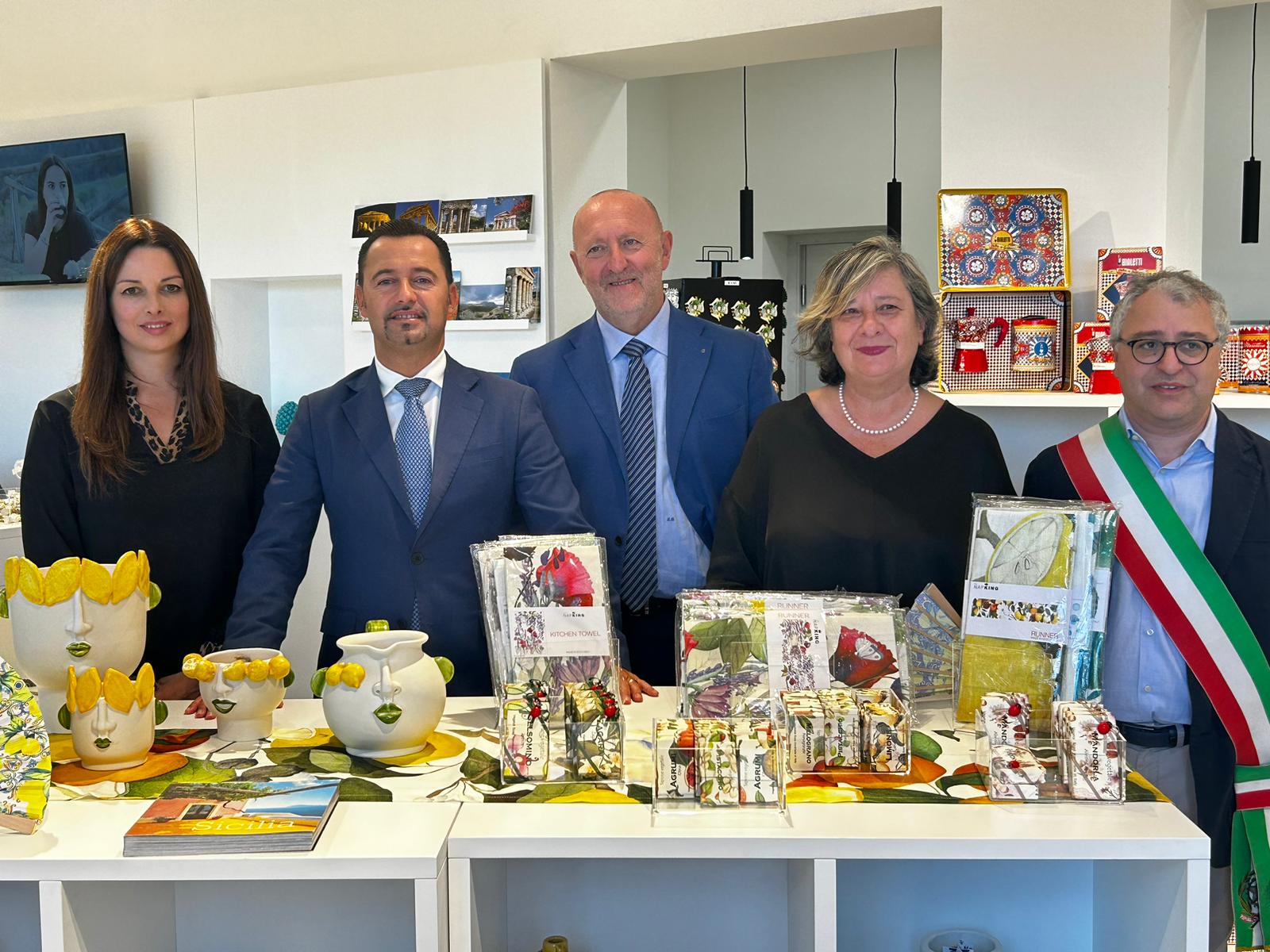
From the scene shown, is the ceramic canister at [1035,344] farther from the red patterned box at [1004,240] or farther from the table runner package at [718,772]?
the table runner package at [718,772]

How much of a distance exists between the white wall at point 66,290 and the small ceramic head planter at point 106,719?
4.15 m

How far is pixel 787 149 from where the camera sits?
818cm

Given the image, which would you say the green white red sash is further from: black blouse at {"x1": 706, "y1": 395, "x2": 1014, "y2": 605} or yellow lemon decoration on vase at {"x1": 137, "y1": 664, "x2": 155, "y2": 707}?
yellow lemon decoration on vase at {"x1": 137, "y1": 664, "x2": 155, "y2": 707}

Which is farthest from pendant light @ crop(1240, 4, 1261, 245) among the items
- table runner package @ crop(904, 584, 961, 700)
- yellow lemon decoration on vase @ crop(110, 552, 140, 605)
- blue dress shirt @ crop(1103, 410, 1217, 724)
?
yellow lemon decoration on vase @ crop(110, 552, 140, 605)

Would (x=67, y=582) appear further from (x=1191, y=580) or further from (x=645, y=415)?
(x=1191, y=580)

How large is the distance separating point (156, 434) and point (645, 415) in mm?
1014

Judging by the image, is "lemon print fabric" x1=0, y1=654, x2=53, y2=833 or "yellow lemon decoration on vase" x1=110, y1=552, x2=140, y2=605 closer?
"lemon print fabric" x1=0, y1=654, x2=53, y2=833

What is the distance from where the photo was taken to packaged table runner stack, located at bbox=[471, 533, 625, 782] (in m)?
1.58

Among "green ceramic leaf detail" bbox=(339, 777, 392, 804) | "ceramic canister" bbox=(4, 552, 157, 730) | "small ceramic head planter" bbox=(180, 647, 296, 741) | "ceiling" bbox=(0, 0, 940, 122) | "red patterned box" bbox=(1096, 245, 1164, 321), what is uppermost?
"ceiling" bbox=(0, 0, 940, 122)

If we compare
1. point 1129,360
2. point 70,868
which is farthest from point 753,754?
point 1129,360

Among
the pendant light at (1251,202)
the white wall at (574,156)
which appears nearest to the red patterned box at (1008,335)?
the white wall at (574,156)

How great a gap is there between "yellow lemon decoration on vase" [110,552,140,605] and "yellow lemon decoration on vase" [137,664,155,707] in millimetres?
107

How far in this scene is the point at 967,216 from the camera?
369 centimetres

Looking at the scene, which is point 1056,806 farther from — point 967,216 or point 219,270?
point 219,270
